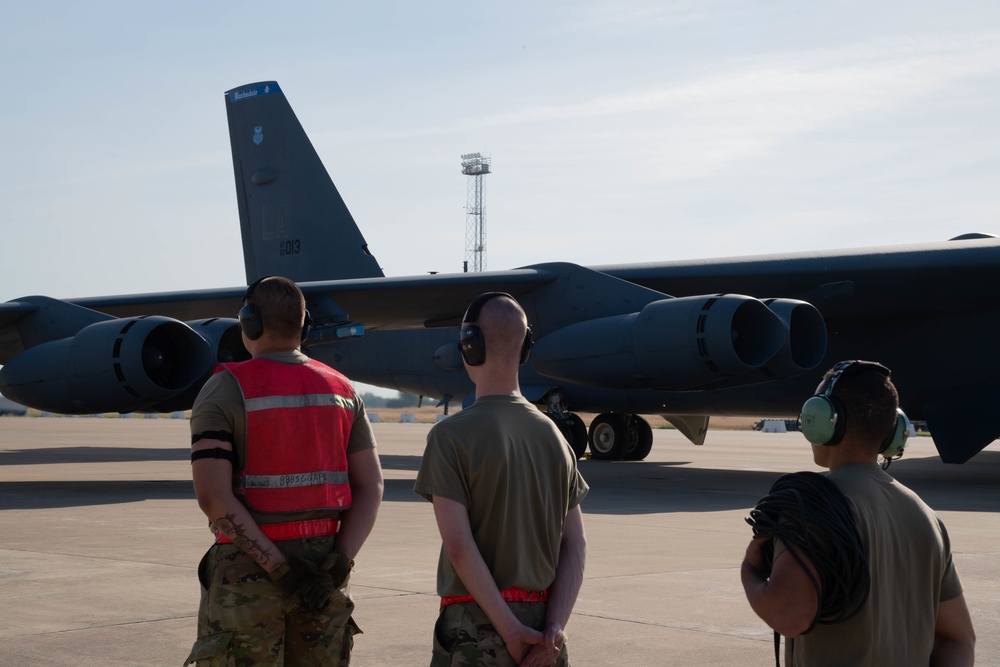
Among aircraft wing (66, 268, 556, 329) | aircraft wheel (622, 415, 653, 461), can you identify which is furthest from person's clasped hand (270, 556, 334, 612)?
aircraft wheel (622, 415, 653, 461)

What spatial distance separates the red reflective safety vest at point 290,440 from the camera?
11.9 ft

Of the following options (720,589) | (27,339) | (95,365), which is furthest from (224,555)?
(27,339)

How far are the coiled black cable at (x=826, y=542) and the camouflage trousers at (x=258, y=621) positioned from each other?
5.27 ft

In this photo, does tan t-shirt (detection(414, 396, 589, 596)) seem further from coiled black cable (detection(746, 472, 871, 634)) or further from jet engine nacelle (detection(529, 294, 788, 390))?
jet engine nacelle (detection(529, 294, 788, 390))

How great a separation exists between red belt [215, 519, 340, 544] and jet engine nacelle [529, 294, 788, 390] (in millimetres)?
9554

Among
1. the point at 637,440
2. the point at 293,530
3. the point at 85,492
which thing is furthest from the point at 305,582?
the point at 637,440

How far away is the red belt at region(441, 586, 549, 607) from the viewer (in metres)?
3.20

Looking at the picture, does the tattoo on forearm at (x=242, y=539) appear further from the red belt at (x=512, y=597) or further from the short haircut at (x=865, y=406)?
the short haircut at (x=865, y=406)

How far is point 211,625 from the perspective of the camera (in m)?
3.45

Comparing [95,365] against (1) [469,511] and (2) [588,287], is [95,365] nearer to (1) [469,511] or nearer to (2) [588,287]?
(2) [588,287]

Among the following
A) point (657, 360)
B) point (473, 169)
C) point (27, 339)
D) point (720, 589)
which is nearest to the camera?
point (720, 589)

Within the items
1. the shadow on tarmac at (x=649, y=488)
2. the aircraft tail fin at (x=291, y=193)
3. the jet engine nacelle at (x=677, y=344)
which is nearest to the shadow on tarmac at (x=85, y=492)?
the shadow on tarmac at (x=649, y=488)

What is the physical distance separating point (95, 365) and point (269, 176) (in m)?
8.70

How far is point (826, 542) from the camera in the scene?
8.22ft
